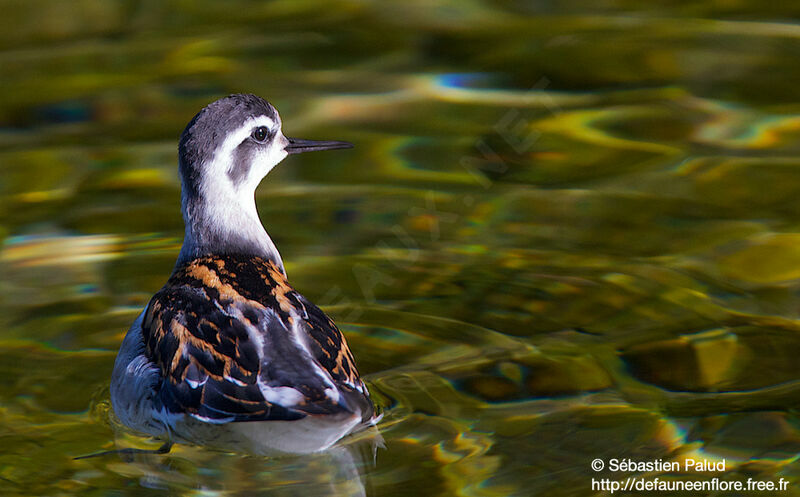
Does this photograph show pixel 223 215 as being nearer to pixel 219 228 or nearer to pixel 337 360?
pixel 219 228

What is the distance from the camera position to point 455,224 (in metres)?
8.48

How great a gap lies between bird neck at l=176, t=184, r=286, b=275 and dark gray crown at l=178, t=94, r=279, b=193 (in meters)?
0.14

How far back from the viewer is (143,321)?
6.39m

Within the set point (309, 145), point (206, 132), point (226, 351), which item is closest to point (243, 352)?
point (226, 351)

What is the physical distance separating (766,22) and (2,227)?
7.28 m

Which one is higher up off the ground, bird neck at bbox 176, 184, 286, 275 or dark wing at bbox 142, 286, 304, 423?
bird neck at bbox 176, 184, 286, 275

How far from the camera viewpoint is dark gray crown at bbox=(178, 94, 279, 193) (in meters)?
6.90

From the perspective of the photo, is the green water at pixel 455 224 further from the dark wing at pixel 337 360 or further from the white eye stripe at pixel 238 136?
the white eye stripe at pixel 238 136

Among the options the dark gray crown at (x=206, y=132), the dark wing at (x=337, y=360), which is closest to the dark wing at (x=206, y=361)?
the dark wing at (x=337, y=360)

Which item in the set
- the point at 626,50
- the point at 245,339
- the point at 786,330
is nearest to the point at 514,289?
the point at 786,330

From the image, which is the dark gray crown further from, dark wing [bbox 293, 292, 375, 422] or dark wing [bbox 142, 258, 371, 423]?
dark wing [bbox 293, 292, 375, 422]
